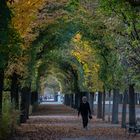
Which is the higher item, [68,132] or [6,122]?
[6,122]

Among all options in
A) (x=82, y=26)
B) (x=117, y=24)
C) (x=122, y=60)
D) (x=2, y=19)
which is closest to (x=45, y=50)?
(x=82, y=26)

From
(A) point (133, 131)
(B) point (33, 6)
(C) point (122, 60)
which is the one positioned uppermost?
(B) point (33, 6)

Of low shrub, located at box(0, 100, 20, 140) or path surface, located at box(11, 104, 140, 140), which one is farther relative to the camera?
path surface, located at box(11, 104, 140, 140)

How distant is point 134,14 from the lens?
1692 centimetres

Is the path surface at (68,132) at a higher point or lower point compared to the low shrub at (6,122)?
lower

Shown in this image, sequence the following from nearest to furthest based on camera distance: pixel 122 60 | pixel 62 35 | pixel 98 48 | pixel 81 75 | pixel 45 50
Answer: pixel 122 60
pixel 98 48
pixel 62 35
pixel 45 50
pixel 81 75

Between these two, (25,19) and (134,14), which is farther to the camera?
(25,19)

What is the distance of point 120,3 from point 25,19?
356 inches

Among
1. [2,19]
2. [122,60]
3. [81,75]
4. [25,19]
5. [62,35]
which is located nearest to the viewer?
[2,19]

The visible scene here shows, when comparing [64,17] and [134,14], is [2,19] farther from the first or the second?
[64,17]

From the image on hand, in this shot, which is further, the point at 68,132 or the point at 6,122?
the point at 68,132

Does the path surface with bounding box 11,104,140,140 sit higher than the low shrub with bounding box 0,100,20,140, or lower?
lower

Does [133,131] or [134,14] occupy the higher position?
[134,14]

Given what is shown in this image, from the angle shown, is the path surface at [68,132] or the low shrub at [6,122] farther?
the path surface at [68,132]
